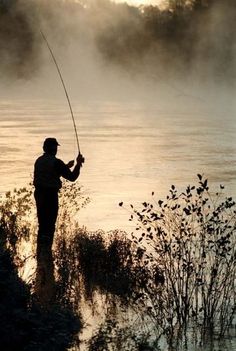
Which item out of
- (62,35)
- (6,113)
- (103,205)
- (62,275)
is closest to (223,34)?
(62,35)

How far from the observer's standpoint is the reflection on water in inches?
859

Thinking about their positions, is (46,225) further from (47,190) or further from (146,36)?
(146,36)

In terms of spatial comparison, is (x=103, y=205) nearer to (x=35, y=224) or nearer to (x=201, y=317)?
(x=35, y=224)

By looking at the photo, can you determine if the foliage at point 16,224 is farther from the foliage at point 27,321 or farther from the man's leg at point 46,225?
the foliage at point 27,321

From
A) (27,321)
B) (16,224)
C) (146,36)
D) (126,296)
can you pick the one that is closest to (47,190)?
(126,296)

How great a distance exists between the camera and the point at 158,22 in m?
134

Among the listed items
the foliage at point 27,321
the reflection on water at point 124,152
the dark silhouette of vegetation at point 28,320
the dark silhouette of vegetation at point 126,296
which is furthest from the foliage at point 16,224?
the foliage at point 27,321

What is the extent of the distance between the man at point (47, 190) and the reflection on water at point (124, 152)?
3.68 m

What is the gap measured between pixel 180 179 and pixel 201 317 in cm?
1590

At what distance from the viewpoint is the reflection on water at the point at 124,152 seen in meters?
21.8

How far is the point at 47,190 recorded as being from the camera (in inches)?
447

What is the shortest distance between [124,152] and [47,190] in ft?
77.3

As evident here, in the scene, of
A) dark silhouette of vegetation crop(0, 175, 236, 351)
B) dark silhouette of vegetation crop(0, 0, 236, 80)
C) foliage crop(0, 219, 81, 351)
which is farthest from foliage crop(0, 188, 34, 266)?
dark silhouette of vegetation crop(0, 0, 236, 80)

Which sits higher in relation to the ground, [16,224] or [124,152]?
[124,152]
